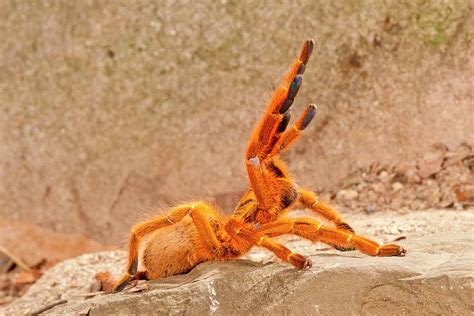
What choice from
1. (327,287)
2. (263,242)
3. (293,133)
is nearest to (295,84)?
(293,133)

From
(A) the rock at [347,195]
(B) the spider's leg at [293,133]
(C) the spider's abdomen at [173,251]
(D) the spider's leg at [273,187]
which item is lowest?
(A) the rock at [347,195]

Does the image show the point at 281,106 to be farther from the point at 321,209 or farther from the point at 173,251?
the point at 173,251

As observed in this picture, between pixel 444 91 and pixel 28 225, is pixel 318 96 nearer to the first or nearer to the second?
pixel 444 91

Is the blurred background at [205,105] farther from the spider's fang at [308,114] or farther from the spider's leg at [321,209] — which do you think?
the spider's fang at [308,114]

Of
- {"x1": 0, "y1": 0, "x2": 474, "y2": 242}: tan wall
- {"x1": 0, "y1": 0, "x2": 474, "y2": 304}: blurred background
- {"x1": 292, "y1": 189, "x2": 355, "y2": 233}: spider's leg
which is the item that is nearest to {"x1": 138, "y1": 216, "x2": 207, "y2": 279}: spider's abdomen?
{"x1": 292, "y1": 189, "x2": 355, "y2": 233}: spider's leg

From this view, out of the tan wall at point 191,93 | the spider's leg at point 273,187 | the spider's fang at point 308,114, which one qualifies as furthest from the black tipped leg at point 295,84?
the tan wall at point 191,93
